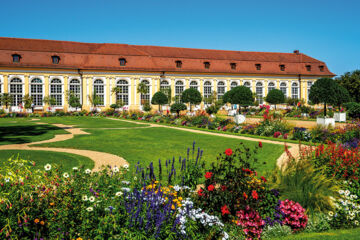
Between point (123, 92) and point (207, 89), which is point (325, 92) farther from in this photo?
point (123, 92)

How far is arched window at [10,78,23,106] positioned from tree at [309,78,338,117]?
109 ft

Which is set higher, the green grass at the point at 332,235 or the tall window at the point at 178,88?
the tall window at the point at 178,88

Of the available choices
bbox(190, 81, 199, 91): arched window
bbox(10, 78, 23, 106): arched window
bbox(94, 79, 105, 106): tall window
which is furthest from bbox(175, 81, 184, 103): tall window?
bbox(10, 78, 23, 106): arched window

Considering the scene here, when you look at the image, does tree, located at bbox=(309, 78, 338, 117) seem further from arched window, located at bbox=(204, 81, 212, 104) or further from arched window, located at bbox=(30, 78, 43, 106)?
arched window, located at bbox=(30, 78, 43, 106)

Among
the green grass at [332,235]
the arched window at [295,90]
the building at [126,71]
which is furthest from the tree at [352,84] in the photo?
the green grass at [332,235]

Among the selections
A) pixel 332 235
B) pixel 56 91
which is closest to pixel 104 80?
pixel 56 91

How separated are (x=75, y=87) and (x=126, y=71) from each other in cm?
696

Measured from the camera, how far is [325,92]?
2395 cm

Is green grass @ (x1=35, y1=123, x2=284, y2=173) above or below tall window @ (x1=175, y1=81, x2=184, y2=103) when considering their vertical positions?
below

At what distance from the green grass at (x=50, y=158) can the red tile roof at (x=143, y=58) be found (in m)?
32.6

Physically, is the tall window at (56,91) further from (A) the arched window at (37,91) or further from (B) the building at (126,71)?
(A) the arched window at (37,91)

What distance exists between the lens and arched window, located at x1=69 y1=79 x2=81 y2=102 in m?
42.3

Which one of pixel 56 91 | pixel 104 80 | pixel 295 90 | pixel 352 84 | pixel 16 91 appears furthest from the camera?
pixel 295 90

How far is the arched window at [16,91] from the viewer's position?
3978 centimetres
